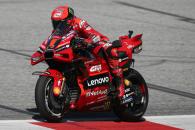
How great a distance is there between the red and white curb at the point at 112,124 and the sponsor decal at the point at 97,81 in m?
0.50

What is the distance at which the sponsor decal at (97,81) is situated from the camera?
10.9m

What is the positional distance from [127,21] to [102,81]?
28.4 feet

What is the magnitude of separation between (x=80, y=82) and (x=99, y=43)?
1.89 ft

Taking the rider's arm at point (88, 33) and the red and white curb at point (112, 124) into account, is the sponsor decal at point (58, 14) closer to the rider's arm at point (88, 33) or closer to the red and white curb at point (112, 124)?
the rider's arm at point (88, 33)

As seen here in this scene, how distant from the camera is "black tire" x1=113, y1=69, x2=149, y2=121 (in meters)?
11.2

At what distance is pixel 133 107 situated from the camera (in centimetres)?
1148

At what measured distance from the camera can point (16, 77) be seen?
13.8 meters

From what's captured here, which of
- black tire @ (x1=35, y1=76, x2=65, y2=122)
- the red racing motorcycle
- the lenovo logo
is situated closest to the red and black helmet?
the red racing motorcycle

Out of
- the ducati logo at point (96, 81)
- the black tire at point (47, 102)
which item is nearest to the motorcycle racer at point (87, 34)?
the ducati logo at point (96, 81)

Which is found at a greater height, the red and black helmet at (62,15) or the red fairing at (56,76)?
the red and black helmet at (62,15)

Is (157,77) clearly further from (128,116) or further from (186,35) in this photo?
(186,35)

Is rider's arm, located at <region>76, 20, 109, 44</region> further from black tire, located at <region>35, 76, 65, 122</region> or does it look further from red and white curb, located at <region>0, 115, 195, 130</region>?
red and white curb, located at <region>0, 115, 195, 130</region>

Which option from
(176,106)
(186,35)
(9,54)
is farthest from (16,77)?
(186,35)

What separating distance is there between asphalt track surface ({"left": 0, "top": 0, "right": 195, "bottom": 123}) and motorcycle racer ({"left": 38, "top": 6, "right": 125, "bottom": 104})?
84 cm
